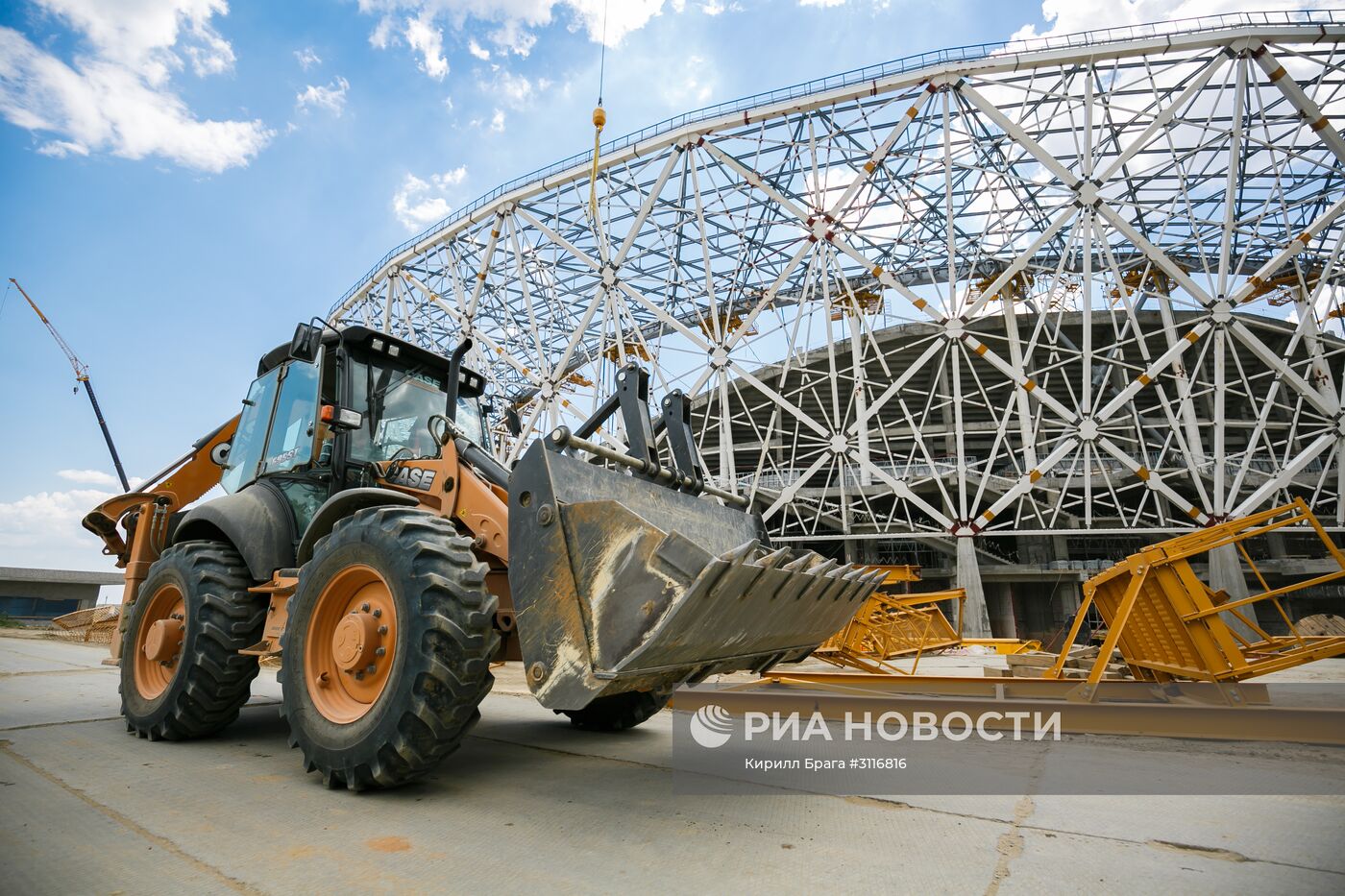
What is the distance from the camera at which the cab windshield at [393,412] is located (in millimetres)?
4804

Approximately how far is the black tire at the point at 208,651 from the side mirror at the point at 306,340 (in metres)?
1.50

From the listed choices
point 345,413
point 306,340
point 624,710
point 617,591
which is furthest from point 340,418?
point 624,710

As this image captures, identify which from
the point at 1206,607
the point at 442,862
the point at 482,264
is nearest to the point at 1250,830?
the point at 1206,607

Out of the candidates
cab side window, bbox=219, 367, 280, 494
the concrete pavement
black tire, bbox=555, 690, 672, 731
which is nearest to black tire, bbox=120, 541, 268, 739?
the concrete pavement

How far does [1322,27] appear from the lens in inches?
637

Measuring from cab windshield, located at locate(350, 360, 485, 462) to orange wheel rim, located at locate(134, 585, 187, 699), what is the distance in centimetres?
157

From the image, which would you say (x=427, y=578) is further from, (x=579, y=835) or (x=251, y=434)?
(x=251, y=434)

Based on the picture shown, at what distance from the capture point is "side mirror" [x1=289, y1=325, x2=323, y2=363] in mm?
4480

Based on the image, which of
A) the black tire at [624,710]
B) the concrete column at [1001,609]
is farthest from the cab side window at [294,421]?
the concrete column at [1001,609]

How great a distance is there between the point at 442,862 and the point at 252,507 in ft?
10.3

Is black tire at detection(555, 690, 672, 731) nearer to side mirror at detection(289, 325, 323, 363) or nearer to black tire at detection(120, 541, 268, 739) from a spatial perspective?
black tire at detection(120, 541, 268, 739)

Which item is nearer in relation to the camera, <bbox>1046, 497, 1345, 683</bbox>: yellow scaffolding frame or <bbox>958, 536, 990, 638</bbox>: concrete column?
<bbox>1046, 497, 1345, 683</bbox>: yellow scaffolding frame

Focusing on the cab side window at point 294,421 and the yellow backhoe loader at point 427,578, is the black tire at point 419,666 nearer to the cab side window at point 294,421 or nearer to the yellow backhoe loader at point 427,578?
the yellow backhoe loader at point 427,578

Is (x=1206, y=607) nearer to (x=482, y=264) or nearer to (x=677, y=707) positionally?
(x=677, y=707)
